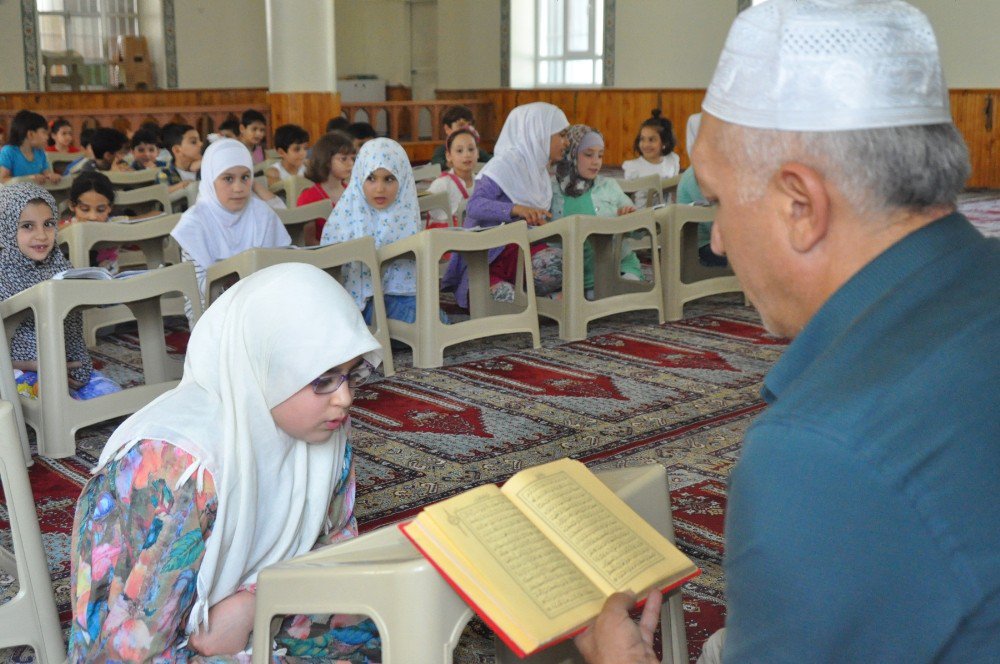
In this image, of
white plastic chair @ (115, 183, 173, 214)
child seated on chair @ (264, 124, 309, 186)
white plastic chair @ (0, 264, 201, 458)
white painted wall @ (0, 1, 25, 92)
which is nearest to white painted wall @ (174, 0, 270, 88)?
white painted wall @ (0, 1, 25, 92)

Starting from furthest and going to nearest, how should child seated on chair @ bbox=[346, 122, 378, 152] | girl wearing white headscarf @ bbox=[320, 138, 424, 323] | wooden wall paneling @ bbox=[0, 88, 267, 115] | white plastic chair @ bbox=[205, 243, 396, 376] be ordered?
1. wooden wall paneling @ bbox=[0, 88, 267, 115]
2. child seated on chair @ bbox=[346, 122, 378, 152]
3. girl wearing white headscarf @ bbox=[320, 138, 424, 323]
4. white plastic chair @ bbox=[205, 243, 396, 376]

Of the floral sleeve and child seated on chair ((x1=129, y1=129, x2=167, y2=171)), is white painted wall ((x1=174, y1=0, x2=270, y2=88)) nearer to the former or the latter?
child seated on chair ((x1=129, y1=129, x2=167, y2=171))

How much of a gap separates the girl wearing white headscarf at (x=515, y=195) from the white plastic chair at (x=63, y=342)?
71.6 inches

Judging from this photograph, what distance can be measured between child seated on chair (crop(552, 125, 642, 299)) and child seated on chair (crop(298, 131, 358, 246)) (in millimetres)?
1093

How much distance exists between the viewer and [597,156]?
5480mm

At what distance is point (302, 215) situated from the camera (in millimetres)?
5195

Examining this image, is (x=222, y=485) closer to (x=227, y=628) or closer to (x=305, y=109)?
(x=227, y=628)

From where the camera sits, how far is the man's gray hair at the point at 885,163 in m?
0.93

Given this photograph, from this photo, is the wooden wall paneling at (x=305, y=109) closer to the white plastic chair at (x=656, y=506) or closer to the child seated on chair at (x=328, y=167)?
the child seated on chair at (x=328, y=167)

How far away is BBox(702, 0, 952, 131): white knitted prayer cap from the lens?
94 cm

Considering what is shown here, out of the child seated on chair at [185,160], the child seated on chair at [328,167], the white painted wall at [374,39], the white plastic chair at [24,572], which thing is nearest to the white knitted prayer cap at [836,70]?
the white plastic chair at [24,572]

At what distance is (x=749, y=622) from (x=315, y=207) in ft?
15.0

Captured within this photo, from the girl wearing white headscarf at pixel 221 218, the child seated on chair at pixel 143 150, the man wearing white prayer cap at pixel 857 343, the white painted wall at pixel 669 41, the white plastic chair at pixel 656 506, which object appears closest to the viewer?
the man wearing white prayer cap at pixel 857 343

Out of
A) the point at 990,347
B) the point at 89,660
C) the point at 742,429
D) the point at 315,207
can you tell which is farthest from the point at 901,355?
the point at 315,207
